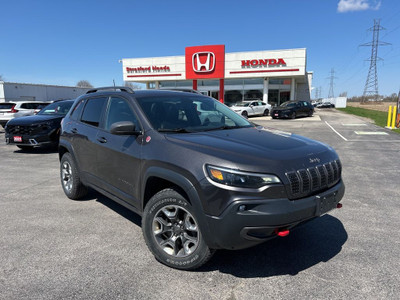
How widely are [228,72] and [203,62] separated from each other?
2780mm

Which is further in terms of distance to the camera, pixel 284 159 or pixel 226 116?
pixel 226 116

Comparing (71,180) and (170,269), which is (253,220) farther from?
(71,180)

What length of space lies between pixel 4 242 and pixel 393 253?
4.47 metres

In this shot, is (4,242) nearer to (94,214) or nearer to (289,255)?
(94,214)

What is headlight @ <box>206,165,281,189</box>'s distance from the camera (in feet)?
7.89

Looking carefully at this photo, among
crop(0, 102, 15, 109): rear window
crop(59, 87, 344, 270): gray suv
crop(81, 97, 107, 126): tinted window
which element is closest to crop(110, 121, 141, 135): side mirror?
crop(59, 87, 344, 270): gray suv

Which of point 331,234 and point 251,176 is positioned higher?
point 251,176

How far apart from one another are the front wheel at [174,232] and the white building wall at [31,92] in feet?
140

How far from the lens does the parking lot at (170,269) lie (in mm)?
2570

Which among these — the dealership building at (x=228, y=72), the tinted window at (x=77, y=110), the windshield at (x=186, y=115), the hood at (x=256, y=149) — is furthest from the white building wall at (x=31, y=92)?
the hood at (x=256, y=149)

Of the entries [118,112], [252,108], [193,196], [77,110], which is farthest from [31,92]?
[193,196]

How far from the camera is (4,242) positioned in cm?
348

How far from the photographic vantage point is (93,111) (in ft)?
14.2

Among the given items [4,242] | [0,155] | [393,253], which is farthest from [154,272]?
[0,155]
